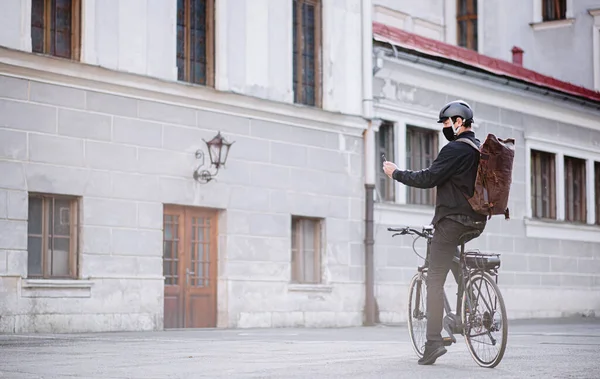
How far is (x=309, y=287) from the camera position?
2094 cm

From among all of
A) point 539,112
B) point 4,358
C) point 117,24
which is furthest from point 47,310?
point 539,112

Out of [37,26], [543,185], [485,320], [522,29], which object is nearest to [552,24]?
[522,29]

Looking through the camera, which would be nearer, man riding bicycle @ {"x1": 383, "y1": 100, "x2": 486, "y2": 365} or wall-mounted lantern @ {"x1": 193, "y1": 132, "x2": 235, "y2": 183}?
man riding bicycle @ {"x1": 383, "y1": 100, "x2": 486, "y2": 365}

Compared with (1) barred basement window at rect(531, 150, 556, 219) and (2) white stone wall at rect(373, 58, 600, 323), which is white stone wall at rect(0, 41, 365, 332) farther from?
(1) barred basement window at rect(531, 150, 556, 219)

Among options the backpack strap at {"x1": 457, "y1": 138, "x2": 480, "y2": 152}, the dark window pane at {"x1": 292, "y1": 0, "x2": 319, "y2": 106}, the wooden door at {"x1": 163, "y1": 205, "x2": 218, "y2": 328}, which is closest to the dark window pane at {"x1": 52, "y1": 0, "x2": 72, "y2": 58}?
the wooden door at {"x1": 163, "y1": 205, "x2": 218, "y2": 328}

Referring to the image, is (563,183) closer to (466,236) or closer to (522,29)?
(522,29)

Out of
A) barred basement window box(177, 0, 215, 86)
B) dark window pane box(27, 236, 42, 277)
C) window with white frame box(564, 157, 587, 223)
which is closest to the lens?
dark window pane box(27, 236, 42, 277)

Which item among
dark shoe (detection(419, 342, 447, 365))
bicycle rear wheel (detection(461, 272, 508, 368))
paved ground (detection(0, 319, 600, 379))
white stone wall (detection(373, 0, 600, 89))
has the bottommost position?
paved ground (detection(0, 319, 600, 379))

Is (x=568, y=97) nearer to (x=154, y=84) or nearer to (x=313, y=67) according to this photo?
(x=313, y=67)

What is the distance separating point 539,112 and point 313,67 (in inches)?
310

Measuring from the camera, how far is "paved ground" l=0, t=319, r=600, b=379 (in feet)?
28.1

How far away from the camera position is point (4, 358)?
10.2 m

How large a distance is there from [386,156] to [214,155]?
5.19 metres

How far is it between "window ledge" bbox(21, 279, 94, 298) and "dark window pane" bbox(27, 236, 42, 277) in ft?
0.90
